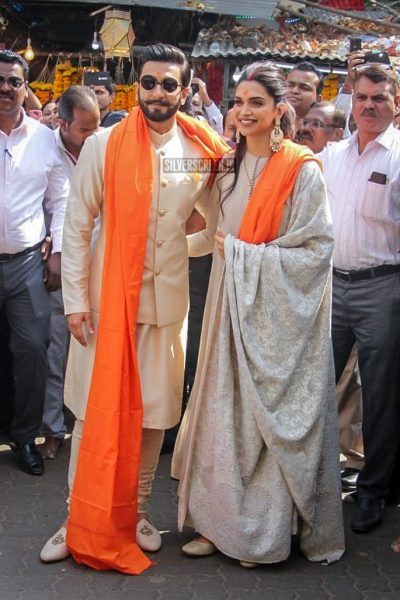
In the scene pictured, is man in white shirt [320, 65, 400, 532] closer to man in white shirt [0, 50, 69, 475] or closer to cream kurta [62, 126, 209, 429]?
cream kurta [62, 126, 209, 429]

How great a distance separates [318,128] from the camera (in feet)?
17.7

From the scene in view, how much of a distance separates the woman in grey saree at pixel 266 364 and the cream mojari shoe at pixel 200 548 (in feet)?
0.29

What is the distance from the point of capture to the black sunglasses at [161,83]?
3.75 metres

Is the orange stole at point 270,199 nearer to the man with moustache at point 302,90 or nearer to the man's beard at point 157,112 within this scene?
Answer: the man's beard at point 157,112

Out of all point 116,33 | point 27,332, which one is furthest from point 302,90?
point 116,33

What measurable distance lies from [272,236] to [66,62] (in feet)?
27.6

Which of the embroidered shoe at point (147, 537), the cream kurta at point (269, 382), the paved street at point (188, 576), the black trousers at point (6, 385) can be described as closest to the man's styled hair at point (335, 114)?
the cream kurta at point (269, 382)

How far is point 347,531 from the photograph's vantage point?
169 inches

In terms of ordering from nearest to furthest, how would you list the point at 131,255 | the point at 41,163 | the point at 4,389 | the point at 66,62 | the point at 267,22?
the point at 131,255
the point at 41,163
the point at 4,389
the point at 66,62
the point at 267,22

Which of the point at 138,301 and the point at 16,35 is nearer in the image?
the point at 138,301

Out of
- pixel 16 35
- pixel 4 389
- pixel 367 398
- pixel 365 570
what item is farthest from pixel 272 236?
pixel 16 35

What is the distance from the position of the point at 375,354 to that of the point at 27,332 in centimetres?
189

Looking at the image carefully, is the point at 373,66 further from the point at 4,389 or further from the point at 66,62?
the point at 66,62

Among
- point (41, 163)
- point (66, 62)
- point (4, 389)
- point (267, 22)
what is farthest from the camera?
point (267, 22)
